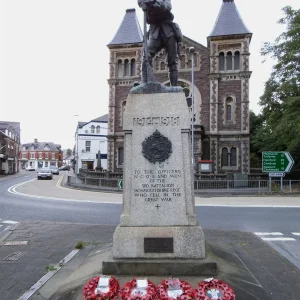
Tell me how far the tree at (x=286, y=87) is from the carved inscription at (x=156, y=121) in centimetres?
1674

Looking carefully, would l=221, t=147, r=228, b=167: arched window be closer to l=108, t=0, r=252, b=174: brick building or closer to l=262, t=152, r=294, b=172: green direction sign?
l=108, t=0, r=252, b=174: brick building

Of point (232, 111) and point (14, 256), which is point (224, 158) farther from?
point (14, 256)

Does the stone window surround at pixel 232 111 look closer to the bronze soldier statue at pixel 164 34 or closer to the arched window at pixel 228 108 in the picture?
the arched window at pixel 228 108

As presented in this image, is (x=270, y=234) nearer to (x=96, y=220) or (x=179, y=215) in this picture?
(x=179, y=215)

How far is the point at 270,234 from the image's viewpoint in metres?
8.34

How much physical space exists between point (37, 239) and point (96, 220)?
337 centimetres

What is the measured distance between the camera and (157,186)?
4.73m

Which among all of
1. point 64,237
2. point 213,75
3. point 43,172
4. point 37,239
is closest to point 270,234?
point 64,237

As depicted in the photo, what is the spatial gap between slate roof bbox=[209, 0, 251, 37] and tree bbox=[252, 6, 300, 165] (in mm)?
10299

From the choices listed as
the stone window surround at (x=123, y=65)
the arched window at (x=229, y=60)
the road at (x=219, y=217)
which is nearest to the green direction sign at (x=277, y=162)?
the road at (x=219, y=217)

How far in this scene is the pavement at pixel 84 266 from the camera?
4.03 metres

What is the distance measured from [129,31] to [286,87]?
22727 millimetres

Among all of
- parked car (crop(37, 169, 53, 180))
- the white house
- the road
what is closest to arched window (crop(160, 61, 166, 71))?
parked car (crop(37, 169, 53, 180))

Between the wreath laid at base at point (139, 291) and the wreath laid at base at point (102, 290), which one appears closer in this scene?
the wreath laid at base at point (139, 291)
